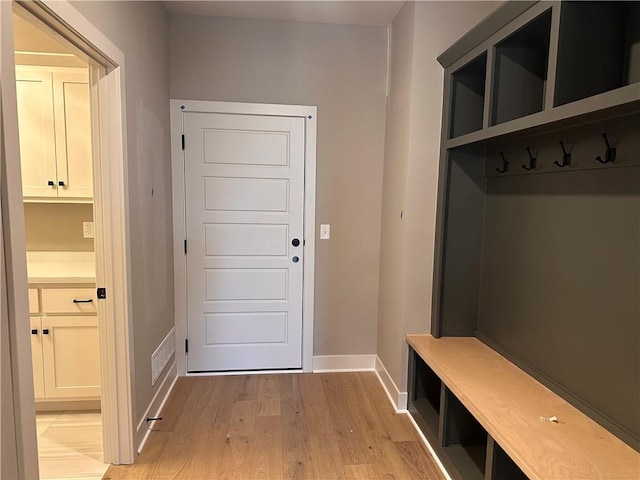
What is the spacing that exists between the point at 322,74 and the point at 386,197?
3.47 feet

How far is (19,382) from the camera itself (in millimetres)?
1226

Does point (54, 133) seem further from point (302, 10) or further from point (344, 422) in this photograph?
point (344, 422)

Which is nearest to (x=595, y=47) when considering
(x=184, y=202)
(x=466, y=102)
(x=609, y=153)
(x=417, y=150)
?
(x=609, y=153)

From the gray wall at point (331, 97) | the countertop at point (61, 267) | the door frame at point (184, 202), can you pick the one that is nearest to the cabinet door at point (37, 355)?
the countertop at point (61, 267)

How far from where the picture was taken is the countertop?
2477 millimetres

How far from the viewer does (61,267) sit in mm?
2742

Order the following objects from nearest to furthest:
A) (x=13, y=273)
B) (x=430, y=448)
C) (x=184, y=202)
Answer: (x=13, y=273) < (x=430, y=448) < (x=184, y=202)

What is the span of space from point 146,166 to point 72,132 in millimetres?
595

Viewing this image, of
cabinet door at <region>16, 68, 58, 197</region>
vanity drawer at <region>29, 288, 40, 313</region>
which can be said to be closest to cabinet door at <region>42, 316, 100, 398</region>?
vanity drawer at <region>29, 288, 40, 313</region>

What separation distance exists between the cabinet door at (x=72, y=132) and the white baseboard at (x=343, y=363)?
6.89ft

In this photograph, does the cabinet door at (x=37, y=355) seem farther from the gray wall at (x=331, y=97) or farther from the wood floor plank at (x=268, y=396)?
the gray wall at (x=331, y=97)

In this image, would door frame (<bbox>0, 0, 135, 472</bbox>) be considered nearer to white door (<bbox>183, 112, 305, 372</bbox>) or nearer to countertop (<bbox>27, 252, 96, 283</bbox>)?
countertop (<bbox>27, 252, 96, 283</bbox>)

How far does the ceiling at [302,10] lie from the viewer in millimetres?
2672

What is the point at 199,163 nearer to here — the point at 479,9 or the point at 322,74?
the point at 322,74
